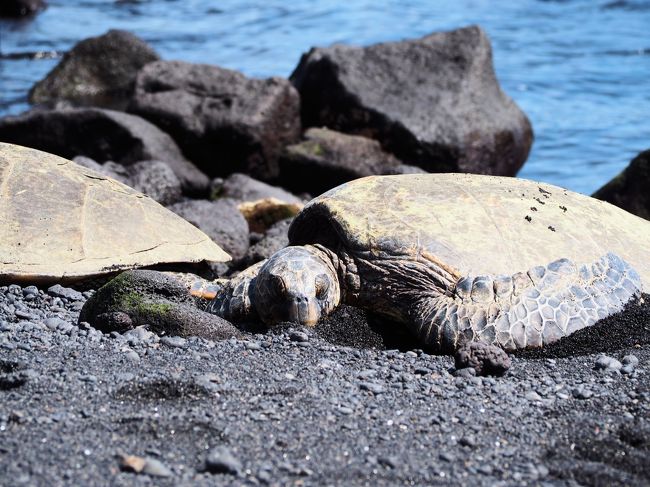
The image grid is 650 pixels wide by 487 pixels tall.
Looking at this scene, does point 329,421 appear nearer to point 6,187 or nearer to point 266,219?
point 6,187

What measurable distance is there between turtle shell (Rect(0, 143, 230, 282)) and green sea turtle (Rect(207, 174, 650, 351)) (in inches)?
32.2

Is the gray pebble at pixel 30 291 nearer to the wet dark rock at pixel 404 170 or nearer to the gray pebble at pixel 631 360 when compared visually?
the gray pebble at pixel 631 360

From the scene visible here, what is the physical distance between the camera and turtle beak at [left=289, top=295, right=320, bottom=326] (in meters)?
5.01

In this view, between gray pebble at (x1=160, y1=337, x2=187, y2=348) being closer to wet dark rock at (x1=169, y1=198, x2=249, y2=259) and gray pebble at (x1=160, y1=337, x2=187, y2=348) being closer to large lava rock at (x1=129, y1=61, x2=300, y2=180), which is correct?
wet dark rock at (x1=169, y1=198, x2=249, y2=259)

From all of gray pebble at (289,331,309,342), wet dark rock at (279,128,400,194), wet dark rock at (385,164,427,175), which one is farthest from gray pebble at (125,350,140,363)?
wet dark rock at (279,128,400,194)

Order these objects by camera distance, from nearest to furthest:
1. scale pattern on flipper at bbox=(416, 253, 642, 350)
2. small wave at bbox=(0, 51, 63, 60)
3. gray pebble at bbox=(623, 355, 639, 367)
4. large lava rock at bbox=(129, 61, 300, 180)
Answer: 1. gray pebble at bbox=(623, 355, 639, 367)
2. scale pattern on flipper at bbox=(416, 253, 642, 350)
3. large lava rock at bbox=(129, 61, 300, 180)
4. small wave at bbox=(0, 51, 63, 60)

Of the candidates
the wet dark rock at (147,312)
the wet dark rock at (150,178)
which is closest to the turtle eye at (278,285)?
the wet dark rock at (147,312)

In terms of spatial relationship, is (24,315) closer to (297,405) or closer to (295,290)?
(295,290)

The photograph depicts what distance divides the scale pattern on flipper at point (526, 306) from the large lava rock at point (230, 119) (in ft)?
21.6

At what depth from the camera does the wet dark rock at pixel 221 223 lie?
810 centimetres

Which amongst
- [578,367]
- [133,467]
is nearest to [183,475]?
[133,467]

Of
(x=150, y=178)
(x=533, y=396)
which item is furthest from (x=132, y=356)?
(x=150, y=178)

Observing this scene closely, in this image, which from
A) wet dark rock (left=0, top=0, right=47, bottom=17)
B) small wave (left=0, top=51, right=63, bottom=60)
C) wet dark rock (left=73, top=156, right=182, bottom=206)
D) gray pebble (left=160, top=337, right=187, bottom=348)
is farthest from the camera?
wet dark rock (left=0, top=0, right=47, bottom=17)

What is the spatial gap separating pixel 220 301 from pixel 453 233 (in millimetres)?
1409
